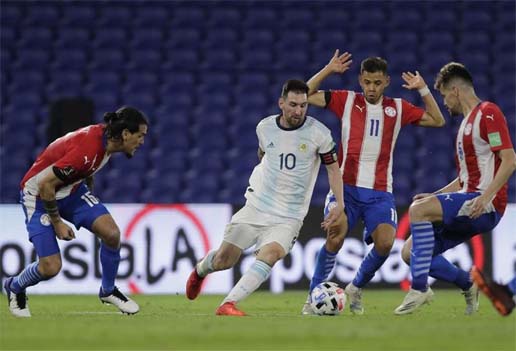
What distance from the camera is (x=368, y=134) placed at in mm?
8539

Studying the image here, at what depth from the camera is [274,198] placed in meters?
8.09

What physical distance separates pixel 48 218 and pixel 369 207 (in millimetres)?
2488

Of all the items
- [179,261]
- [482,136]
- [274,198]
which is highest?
[482,136]

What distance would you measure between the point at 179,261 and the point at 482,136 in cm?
546

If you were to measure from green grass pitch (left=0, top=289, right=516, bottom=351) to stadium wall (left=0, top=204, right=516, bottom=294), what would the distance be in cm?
327

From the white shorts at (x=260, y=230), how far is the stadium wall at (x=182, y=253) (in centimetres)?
413

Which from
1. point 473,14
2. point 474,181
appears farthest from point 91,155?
point 473,14

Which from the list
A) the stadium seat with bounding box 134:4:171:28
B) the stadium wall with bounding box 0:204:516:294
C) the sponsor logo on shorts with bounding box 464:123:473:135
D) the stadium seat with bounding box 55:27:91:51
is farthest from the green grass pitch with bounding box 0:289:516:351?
the stadium seat with bounding box 134:4:171:28

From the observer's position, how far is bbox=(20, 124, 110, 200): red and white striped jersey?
7.69m

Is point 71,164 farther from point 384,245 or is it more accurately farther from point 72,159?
point 384,245

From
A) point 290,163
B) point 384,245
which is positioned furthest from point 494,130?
point 290,163

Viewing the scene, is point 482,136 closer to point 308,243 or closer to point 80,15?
point 308,243

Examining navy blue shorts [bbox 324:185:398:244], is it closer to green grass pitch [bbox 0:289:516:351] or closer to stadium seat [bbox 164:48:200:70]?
green grass pitch [bbox 0:289:516:351]

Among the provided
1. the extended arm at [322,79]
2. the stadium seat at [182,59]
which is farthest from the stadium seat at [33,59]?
the extended arm at [322,79]
